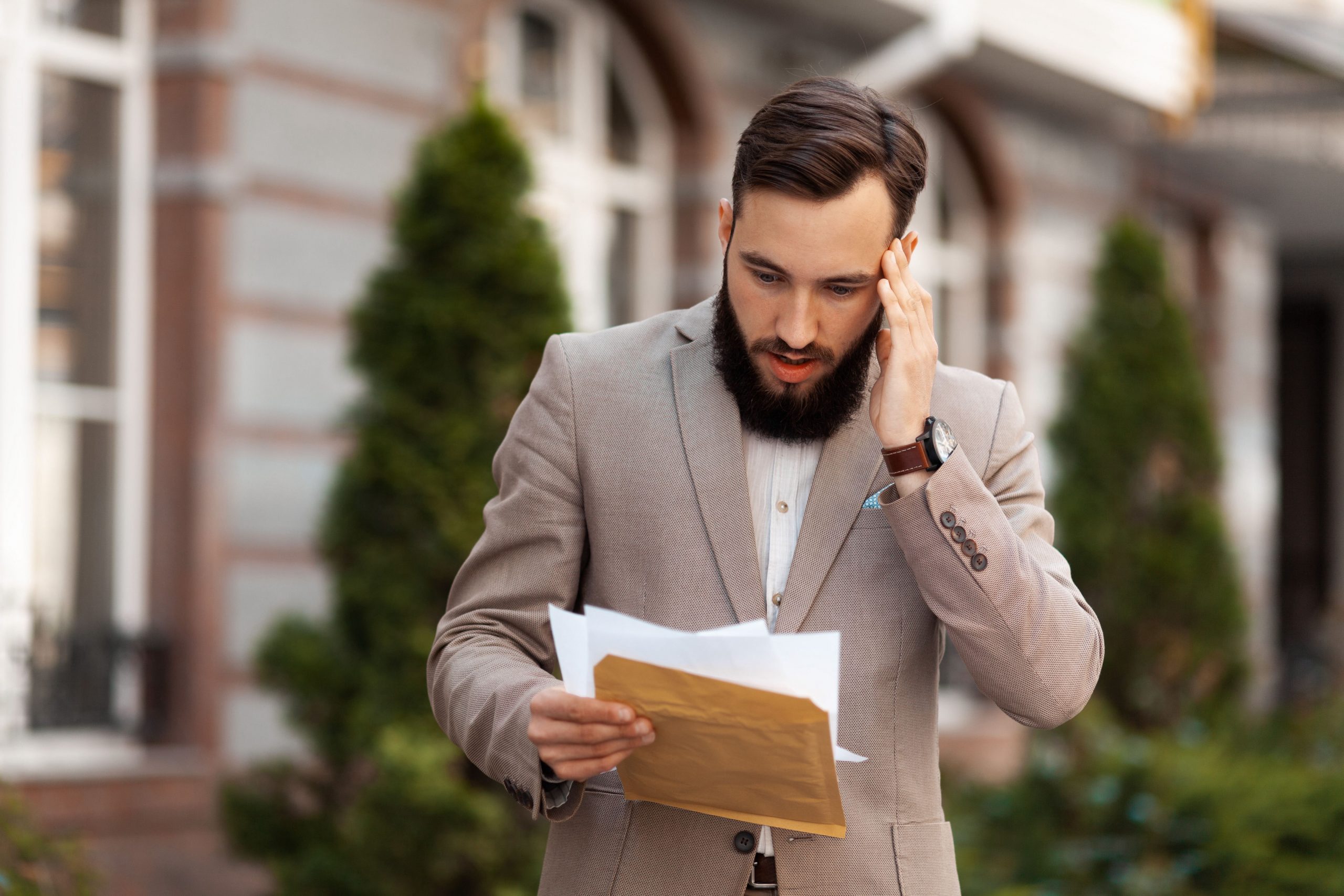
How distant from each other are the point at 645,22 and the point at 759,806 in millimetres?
7491

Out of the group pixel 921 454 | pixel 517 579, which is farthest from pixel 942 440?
pixel 517 579

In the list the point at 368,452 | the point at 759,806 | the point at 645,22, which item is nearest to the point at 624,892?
the point at 759,806

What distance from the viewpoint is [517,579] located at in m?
2.42

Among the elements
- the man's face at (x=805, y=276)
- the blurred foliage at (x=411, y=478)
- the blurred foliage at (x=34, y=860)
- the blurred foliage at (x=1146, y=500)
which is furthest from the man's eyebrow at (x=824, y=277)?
the blurred foliage at (x=1146, y=500)

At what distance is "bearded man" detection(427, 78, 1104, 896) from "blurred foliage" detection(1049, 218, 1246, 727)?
7975mm

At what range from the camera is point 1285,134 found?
13352mm

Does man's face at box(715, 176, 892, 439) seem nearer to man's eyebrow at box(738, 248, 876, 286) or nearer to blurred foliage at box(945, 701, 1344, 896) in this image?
man's eyebrow at box(738, 248, 876, 286)

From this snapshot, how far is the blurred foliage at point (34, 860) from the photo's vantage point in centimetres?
363

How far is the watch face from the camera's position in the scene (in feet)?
7.53

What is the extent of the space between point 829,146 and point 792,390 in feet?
1.14

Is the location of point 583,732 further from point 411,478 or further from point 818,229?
point 411,478

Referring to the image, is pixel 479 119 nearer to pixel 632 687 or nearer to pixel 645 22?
pixel 645 22

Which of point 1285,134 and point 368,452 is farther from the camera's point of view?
point 1285,134

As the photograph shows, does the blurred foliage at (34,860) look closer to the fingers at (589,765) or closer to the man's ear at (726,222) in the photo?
the fingers at (589,765)
